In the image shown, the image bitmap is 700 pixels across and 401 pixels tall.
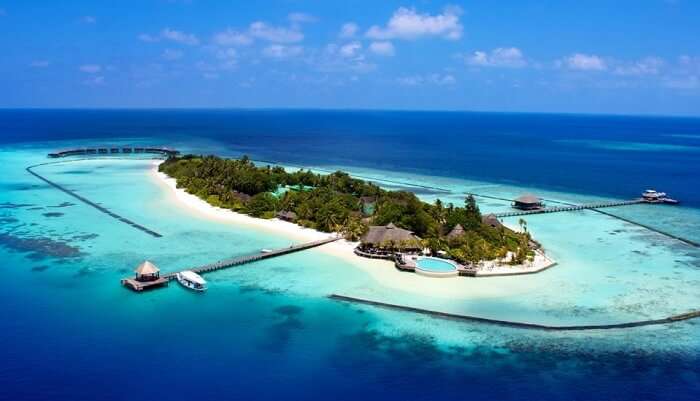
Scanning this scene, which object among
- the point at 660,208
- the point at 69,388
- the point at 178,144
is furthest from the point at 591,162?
the point at 69,388

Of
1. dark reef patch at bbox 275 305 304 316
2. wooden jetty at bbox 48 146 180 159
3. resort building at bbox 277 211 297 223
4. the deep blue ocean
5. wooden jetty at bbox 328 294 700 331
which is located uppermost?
wooden jetty at bbox 48 146 180 159

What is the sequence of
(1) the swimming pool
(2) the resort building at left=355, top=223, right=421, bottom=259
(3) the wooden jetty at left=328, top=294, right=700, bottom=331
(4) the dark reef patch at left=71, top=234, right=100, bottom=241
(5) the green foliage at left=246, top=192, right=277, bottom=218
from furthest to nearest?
(5) the green foliage at left=246, top=192, right=277, bottom=218 < (4) the dark reef patch at left=71, top=234, right=100, bottom=241 < (2) the resort building at left=355, top=223, right=421, bottom=259 < (1) the swimming pool < (3) the wooden jetty at left=328, top=294, right=700, bottom=331

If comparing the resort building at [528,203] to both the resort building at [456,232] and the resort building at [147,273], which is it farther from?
the resort building at [147,273]

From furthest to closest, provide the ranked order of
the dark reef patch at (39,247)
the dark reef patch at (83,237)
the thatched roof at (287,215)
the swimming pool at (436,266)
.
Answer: the thatched roof at (287,215)
the dark reef patch at (83,237)
the dark reef patch at (39,247)
the swimming pool at (436,266)

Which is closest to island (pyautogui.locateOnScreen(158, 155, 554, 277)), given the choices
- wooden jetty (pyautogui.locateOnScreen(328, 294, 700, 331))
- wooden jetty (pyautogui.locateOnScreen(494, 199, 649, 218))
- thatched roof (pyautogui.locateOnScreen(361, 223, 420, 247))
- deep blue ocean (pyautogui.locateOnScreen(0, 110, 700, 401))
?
thatched roof (pyautogui.locateOnScreen(361, 223, 420, 247))

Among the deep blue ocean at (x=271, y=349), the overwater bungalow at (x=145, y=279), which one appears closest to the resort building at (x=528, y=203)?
the deep blue ocean at (x=271, y=349)

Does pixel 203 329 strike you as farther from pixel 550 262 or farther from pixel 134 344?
pixel 550 262

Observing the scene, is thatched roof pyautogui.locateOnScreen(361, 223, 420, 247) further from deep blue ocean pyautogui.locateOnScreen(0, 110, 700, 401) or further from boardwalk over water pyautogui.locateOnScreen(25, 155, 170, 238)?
boardwalk over water pyautogui.locateOnScreen(25, 155, 170, 238)

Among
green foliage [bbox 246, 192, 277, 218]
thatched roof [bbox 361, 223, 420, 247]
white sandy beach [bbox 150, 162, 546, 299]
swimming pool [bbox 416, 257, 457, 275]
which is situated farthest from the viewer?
green foliage [bbox 246, 192, 277, 218]
